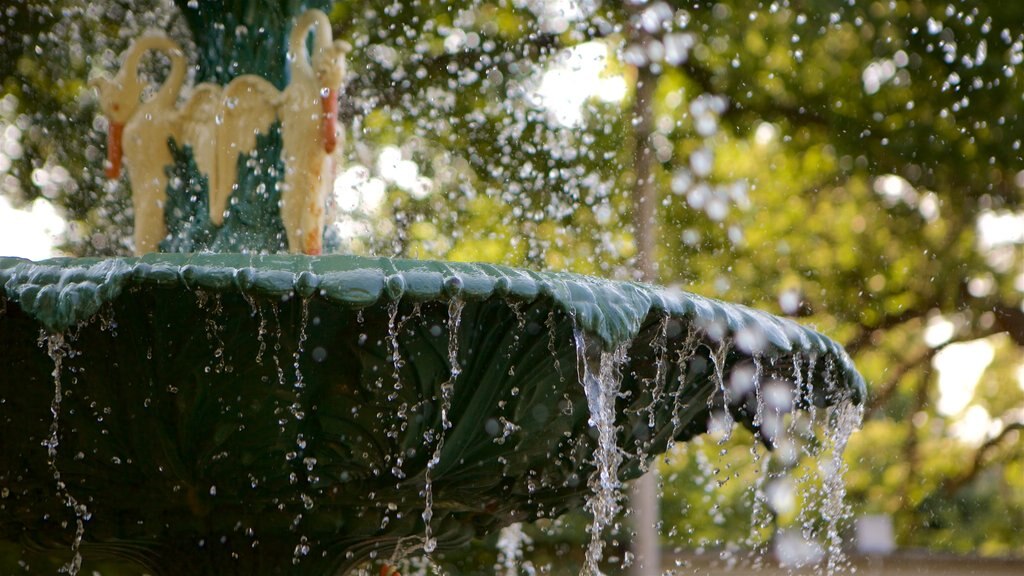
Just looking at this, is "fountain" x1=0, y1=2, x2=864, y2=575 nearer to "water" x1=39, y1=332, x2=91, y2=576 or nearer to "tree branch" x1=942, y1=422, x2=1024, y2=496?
"water" x1=39, y1=332, x2=91, y2=576

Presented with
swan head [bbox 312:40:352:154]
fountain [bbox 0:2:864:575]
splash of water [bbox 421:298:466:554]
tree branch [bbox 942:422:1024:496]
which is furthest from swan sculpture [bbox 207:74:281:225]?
tree branch [bbox 942:422:1024:496]

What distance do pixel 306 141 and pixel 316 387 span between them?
1.29 m

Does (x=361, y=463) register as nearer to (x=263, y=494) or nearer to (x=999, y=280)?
(x=263, y=494)

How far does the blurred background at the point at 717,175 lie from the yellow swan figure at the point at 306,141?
188 inches

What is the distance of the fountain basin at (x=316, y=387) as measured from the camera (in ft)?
6.36

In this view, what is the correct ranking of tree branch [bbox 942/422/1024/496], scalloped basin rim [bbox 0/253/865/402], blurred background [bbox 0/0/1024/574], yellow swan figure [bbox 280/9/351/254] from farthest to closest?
tree branch [bbox 942/422/1024/496] → blurred background [bbox 0/0/1024/574] → yellow swan figure [bbox 280/9/351/254] → scalloped basin rim [bbox 0/253/865/402]

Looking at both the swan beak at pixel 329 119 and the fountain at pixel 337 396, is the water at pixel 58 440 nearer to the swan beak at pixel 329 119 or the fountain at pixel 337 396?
the fountain at pixel 337 396

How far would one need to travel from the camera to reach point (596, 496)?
2.72 m

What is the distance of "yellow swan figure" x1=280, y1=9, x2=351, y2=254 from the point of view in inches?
129

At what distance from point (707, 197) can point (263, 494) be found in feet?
24.1

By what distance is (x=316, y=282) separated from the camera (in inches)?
73.5

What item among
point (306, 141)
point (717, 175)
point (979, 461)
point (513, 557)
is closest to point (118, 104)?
point (306, 141)

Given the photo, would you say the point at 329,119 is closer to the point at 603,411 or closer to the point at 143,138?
the point at 143,138

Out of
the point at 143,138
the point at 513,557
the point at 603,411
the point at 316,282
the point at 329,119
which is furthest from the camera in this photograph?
the point at 513,557
